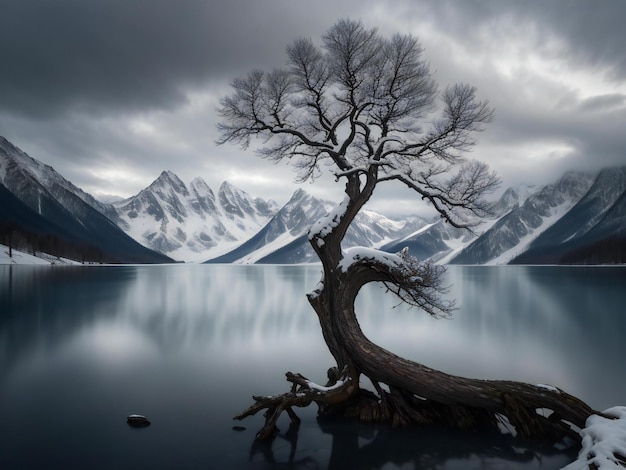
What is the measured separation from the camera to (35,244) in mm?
154500

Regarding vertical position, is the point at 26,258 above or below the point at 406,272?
below

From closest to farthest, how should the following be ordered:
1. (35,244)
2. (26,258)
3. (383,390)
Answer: (383,390) → (26,258) → (35,244)

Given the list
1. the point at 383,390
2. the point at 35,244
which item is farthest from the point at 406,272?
the point at 35,244

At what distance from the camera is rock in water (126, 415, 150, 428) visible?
10.0 meters

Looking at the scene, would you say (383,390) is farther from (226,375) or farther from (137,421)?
(226,375)

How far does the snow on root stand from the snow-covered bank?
156061mm

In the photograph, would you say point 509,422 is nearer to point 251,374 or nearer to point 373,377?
point 373,377

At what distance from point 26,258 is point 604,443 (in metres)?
168

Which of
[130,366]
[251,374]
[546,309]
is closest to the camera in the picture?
[251,374]

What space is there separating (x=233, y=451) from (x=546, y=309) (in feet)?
127

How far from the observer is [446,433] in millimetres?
9539

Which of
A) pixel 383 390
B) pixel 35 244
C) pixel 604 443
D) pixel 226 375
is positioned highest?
pixel 35 244

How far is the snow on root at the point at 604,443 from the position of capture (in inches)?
271

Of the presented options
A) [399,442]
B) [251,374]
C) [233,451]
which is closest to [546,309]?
[251,374]
